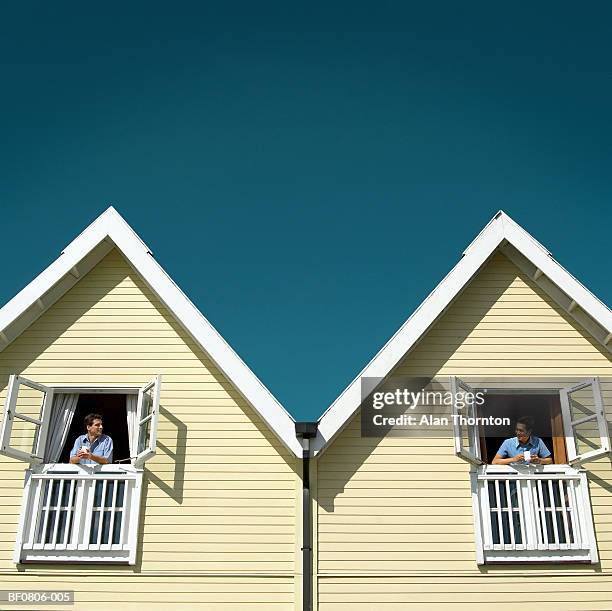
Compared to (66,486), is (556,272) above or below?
above

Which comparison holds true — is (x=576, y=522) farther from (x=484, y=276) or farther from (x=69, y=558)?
(x=69, y=558)

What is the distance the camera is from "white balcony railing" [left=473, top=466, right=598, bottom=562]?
11.7 metres

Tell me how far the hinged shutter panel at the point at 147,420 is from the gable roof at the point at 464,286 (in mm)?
2386

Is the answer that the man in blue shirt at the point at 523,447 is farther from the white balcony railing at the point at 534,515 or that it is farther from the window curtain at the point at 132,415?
the window curtain at the point at 132,415

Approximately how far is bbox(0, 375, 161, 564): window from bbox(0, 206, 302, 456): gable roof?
1050 millimetres

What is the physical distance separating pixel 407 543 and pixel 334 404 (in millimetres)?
2303

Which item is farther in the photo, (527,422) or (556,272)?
(527,422)

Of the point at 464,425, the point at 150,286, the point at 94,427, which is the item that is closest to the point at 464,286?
the point at 464,425

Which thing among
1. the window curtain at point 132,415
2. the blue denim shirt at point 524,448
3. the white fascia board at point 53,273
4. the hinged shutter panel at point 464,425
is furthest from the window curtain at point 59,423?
the blue denim shirt at point 524,448

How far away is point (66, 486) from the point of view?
1202 cm

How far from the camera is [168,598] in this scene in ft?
37.2

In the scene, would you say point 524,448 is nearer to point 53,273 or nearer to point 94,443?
point 94,443

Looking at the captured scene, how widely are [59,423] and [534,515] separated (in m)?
7.45

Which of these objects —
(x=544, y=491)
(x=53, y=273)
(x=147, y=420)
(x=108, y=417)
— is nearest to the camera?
(x=147, y=420)
